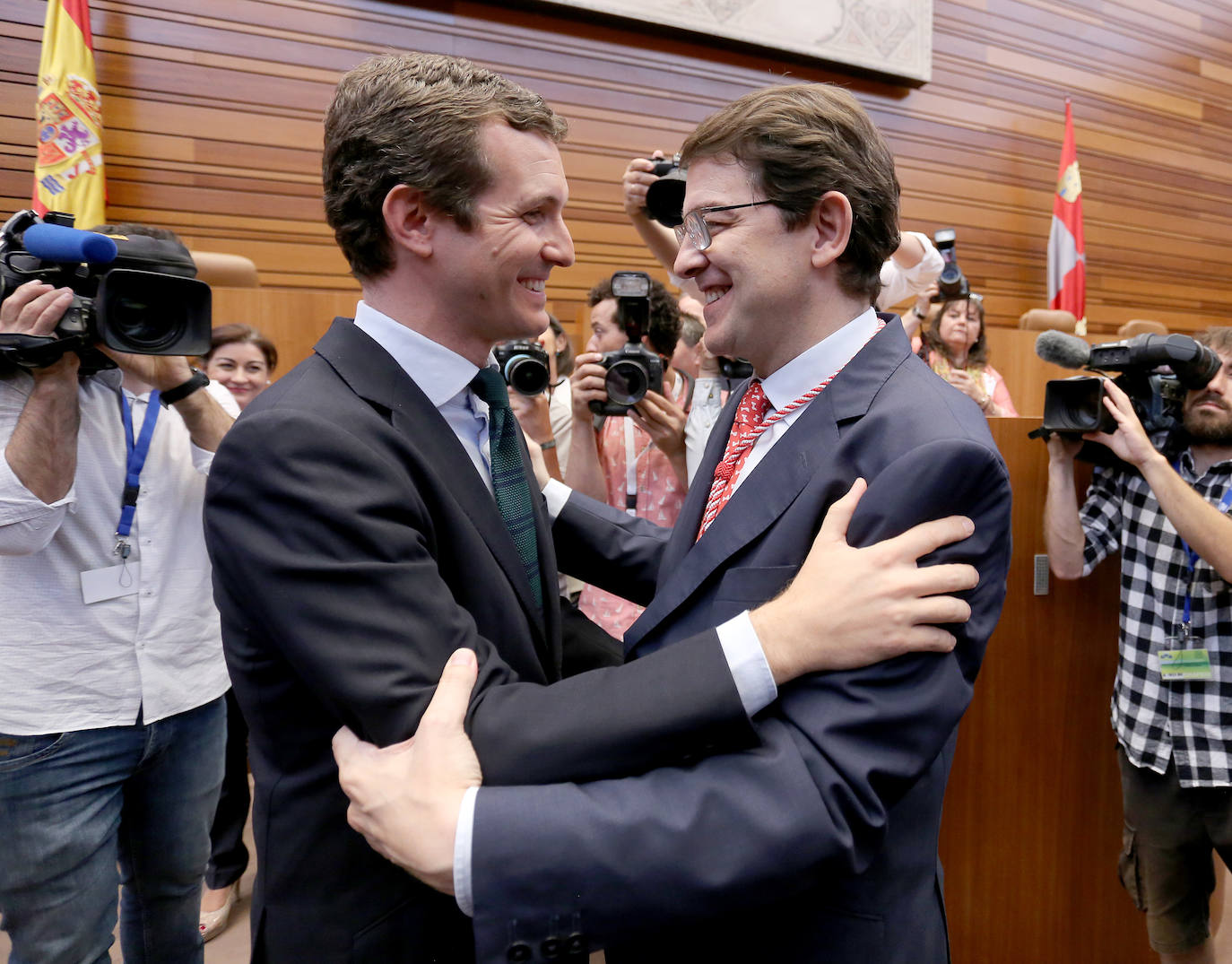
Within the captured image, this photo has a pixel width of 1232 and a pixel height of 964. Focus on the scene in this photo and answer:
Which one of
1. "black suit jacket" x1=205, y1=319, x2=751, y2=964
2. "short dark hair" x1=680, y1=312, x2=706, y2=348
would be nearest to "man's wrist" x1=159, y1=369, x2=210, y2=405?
"black suit jacket" x1=205, y1=319, x2=751, y2=964

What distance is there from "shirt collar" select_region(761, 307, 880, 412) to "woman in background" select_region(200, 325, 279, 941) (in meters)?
1.87

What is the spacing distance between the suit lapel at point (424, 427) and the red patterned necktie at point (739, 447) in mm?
272

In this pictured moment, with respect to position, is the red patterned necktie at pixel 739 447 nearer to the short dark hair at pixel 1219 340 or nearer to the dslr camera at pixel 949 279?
the short dark hair at pixel 1219 340

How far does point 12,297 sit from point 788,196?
48.1 inches

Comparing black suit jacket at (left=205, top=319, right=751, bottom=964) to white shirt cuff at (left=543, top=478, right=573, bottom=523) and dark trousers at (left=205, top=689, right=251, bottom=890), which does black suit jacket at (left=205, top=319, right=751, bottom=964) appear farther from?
dark trousers at (left=205, top=689, right=251, bottom=890)

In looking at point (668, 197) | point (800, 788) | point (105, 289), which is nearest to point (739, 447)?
point (800, 788)

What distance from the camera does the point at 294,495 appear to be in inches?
31.7

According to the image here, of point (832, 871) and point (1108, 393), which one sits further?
point (1108, 393)

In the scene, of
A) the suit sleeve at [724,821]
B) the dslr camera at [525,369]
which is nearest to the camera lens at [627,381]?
the dslr camera at [525,369]

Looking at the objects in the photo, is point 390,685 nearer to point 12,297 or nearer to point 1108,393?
point 12,297

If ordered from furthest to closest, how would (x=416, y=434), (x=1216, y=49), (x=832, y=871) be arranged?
1. (x=1216, y=49)
2. (x=416, y=434)
3. (x=832, y=871)

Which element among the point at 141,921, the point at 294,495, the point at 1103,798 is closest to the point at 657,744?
the point at 294,495

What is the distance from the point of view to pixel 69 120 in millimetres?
3910

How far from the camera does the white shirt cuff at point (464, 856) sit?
748mm
